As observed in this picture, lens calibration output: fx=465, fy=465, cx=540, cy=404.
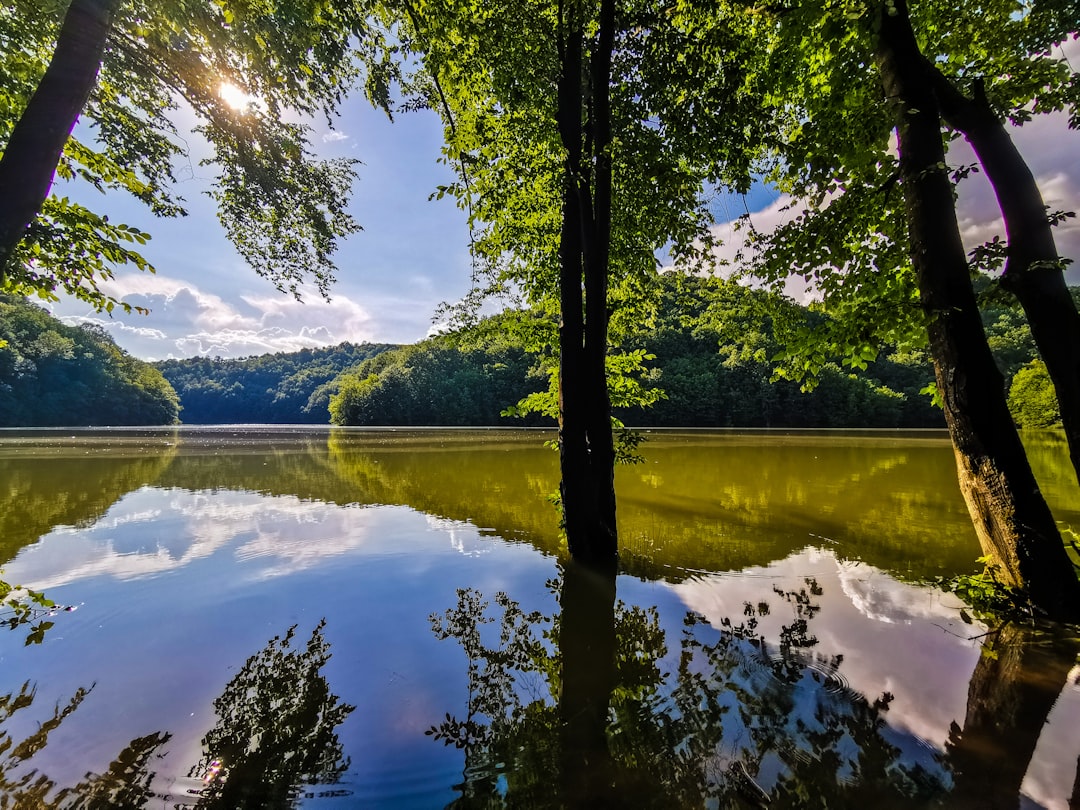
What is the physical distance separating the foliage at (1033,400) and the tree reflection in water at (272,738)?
44.1 metres

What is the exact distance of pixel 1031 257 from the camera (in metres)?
3.99

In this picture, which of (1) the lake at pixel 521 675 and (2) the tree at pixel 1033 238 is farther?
(2) the tree at pixel 1033 238

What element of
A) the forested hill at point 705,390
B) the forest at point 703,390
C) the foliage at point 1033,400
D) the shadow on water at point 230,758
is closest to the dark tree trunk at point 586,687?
the shadow on water at point 230,758

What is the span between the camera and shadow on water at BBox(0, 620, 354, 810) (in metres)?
2.30

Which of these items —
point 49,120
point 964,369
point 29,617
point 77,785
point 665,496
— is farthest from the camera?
point 665,496

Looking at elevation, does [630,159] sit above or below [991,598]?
above

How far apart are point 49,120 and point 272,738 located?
4.34m

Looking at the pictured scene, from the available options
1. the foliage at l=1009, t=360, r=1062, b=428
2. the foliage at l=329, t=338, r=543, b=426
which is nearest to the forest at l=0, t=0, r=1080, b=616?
the foliage at l=1009, t=360, r=1062, b=428

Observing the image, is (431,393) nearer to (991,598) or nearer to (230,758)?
(991,598)

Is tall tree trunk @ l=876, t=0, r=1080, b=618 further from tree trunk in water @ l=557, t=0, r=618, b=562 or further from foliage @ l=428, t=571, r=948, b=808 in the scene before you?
tree trunk in water @ l=557, t=0, r=618, b=562

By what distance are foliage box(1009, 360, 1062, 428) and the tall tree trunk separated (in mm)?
39111

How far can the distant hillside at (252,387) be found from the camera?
123m

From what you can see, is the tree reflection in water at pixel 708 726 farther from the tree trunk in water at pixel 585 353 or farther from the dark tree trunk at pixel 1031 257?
the tree trunk in water at pixel 585 353

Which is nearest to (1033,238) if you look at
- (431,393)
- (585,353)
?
(585,353)
